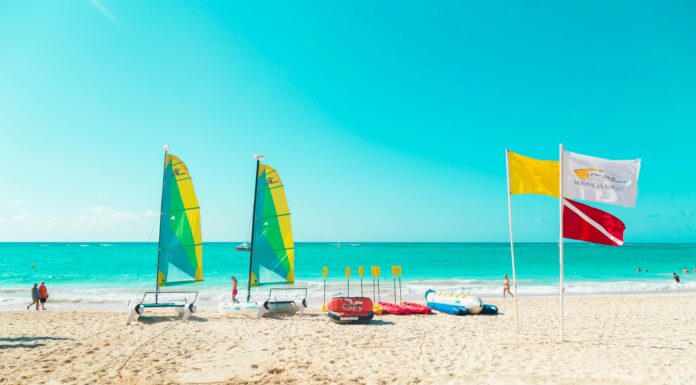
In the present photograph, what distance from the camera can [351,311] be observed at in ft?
43.5

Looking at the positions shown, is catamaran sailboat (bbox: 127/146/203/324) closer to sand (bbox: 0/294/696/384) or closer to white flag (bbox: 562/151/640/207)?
sand (bbox: 0/294/696/384)

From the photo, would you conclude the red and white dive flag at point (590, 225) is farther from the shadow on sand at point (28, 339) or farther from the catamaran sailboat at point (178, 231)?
the shadow on sand at point (28, 339)

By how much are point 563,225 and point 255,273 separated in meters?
10.1

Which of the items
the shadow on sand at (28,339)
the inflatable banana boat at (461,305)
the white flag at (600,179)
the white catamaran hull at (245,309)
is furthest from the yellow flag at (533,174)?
the shadow on sand at (28,339)

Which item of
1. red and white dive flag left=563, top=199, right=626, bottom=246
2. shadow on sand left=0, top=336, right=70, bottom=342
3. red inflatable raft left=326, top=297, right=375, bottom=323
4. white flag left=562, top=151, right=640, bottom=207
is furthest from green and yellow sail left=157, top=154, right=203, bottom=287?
white flag left=562, top=151, right=640, bottom=207

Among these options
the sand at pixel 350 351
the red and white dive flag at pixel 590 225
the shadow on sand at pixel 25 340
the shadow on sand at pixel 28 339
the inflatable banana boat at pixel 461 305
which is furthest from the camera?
the inflatable banana boat at pixel 461 305

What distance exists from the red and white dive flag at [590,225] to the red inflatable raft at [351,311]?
21.8 feet

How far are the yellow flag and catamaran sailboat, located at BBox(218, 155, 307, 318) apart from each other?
8.18 m

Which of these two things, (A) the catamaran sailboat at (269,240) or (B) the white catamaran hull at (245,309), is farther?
(A) the catamaran sailboat at (269,240)

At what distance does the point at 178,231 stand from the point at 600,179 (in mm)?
12761

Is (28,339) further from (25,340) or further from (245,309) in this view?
(245,309)

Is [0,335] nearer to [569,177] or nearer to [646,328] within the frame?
[569,177]

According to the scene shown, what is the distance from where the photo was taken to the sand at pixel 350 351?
7.25 m

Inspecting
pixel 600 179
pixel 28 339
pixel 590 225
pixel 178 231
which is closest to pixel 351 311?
pixel 178 231
